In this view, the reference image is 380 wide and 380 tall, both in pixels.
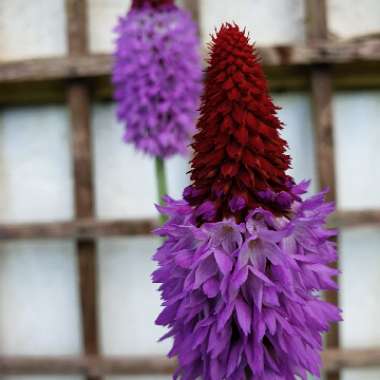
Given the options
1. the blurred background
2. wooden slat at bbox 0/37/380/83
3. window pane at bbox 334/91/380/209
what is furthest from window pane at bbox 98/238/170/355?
window pane at bbox 334/91/380/209

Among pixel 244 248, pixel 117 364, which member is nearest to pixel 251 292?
pixel 244 248

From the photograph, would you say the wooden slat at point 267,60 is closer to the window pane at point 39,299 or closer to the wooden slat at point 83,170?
the wooden slat at point 83,170

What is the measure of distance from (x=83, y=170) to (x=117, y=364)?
507 mm

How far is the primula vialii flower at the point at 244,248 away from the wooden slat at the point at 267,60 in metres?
0.86

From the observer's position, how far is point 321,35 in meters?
1.21

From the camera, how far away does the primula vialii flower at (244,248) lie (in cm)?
34

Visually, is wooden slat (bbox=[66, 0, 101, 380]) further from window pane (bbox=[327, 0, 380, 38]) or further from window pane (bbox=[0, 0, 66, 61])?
window pane (bbox=[327, 0, 380, 38])

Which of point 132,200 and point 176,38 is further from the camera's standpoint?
point 132,200

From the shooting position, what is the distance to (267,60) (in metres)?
1.19

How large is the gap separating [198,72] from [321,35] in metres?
0.55

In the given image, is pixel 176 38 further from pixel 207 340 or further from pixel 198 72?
pixel 207 340

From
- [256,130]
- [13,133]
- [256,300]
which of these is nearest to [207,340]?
[256,300]

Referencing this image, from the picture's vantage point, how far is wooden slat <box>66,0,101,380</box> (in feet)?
4.20

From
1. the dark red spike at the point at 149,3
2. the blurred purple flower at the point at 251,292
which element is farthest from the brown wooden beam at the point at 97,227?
the blurred purple flower at the point at 251,292
